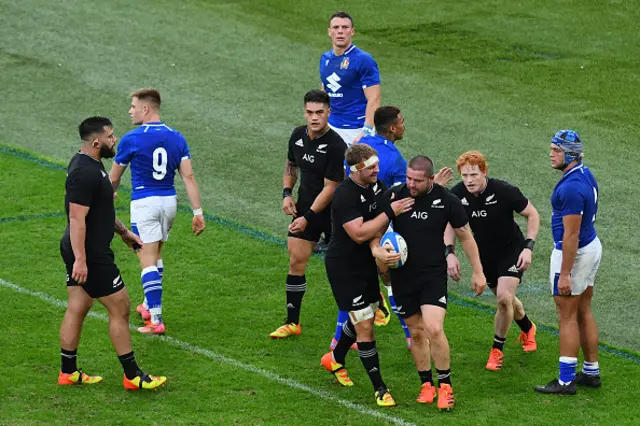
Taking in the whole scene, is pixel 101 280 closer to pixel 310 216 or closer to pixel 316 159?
pixel 310 216

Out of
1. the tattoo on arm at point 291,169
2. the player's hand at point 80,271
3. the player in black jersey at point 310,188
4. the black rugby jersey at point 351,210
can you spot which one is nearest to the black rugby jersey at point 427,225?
the black rugby jersey at point 351,210

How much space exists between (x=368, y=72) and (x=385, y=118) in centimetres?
278

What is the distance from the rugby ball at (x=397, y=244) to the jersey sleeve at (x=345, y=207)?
0.99ft

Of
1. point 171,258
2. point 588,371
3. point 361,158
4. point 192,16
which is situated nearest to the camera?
point 361,158

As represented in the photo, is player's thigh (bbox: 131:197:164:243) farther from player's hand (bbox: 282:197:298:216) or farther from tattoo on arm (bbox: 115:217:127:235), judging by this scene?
player's hand (bbox: 282:197:298:216)

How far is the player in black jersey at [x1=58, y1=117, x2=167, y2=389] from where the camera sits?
998 centimetres

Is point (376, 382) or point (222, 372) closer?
point (376, 382)

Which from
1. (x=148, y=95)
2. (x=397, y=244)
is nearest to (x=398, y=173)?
(x=397, y=244)

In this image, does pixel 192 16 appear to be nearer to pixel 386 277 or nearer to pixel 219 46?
pixel 219 46

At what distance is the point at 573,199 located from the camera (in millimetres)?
10133

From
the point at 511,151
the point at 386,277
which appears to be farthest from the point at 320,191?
the point at 511,151

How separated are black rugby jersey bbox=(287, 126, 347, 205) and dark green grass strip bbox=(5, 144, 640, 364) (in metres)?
2.22

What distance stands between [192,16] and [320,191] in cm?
1313

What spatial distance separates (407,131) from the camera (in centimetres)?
1895
